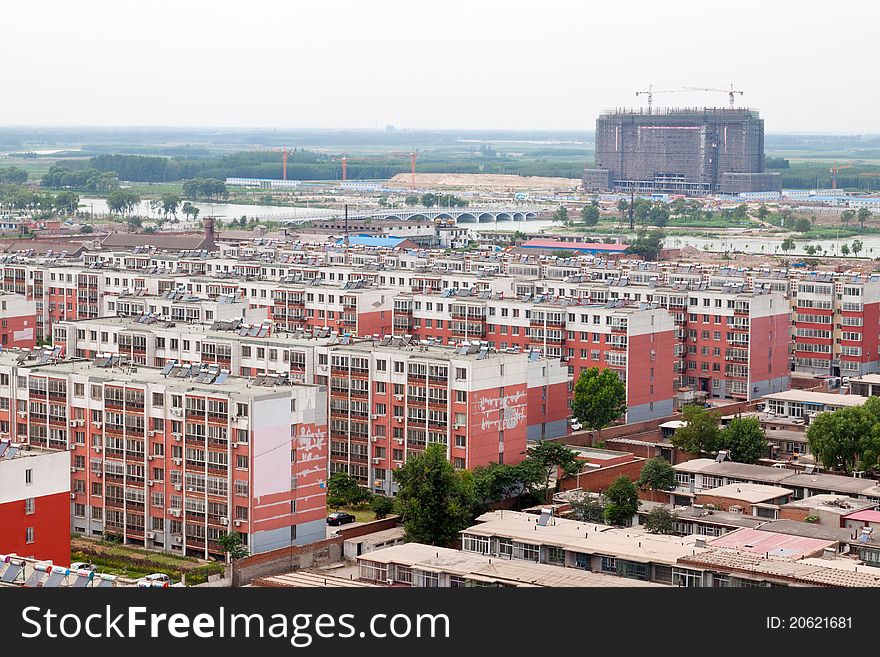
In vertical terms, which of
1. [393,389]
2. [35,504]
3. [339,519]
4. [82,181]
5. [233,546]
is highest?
[393,389]

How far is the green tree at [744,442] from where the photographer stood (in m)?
13.0

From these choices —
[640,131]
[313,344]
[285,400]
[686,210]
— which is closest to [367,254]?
[313,344]

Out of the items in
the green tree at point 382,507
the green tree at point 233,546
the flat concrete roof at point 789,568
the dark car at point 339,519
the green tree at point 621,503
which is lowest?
the dark car at point 339,519

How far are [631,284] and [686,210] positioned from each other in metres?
29.2

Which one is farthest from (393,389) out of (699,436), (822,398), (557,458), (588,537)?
(822,398)

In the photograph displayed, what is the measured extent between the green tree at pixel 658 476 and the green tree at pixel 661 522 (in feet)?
4.18

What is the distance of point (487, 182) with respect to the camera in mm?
69312

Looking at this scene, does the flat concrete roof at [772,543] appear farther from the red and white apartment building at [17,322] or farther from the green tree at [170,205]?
the green tree at [170,205]

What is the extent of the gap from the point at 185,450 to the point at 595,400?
4.47m

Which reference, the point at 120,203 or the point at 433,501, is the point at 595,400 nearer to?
the point at 433,501

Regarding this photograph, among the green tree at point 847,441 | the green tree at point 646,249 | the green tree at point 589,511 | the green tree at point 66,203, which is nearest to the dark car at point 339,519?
the green tree at point 589,511

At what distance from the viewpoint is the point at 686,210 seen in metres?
47.0

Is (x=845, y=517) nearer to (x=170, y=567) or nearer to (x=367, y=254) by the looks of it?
(x=170, y=567)

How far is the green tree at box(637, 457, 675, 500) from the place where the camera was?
460 inches
